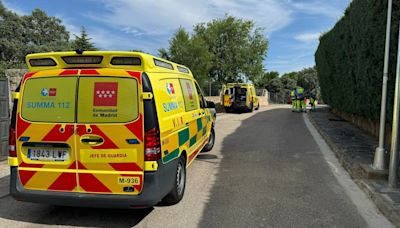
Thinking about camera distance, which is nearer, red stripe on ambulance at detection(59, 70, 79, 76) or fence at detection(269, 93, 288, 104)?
red stripe on ambulance at detection(59, 70, 79, 76)

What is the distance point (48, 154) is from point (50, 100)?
67cm

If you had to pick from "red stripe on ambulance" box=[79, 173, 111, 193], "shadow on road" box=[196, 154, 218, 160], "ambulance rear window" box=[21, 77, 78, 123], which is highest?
"ambulance rear window" box=[21, 77, 78, 123]

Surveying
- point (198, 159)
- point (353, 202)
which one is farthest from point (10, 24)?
point (353, 202)

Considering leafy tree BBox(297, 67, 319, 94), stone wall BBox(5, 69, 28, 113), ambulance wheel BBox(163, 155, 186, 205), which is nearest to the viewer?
ambulance wheel BBox(163, 155, 186, 205)

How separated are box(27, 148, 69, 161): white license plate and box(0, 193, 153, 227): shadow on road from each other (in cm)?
86


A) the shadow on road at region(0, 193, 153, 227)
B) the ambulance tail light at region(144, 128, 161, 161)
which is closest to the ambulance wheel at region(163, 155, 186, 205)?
the shadow on road at region(0, 193, 153, 227)

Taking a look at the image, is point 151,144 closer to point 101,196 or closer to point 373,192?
point 101,196

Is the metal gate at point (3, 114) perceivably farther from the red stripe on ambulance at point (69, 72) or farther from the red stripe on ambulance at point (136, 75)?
the red stripe on ambulance at point (136, 75)

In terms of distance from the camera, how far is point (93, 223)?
4090mm

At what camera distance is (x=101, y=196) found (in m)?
3.85

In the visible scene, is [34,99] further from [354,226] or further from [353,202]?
[353,202]

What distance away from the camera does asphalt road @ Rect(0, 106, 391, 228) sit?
4.14m

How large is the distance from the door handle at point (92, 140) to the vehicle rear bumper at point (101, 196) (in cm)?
62

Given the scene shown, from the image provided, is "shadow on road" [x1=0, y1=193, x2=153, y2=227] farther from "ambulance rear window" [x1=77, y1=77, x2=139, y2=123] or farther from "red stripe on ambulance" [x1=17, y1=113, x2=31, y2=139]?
"ambulance rear window" [x1=77, y1=77, x2=139, y2=123]
